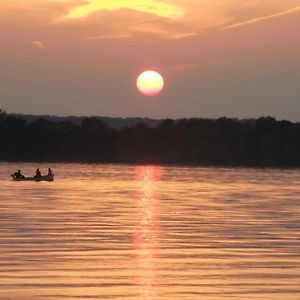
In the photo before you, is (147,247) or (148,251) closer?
(148,251)

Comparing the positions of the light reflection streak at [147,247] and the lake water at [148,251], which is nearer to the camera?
the lake water at [148,251]

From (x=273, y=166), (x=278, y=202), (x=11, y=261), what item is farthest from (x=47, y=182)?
(x=273, y=166)

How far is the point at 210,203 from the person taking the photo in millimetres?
63344

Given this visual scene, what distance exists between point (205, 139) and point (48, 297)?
165 m

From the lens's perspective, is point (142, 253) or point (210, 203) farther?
point (210, 203)

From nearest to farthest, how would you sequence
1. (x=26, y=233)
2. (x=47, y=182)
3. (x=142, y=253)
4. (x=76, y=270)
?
(x=76, y=270) → (x=142, y=253) → (x=26, y=233) → (x=47, y=182)

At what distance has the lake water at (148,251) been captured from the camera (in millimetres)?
26672

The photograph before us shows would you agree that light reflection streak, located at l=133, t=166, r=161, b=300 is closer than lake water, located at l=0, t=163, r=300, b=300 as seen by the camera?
No

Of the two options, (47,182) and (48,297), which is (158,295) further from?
(47,182)

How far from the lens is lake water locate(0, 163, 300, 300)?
87.5 feet

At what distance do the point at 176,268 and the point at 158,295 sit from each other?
14.4ft

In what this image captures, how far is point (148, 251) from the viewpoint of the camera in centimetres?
3484

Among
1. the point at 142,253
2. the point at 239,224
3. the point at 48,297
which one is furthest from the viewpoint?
the point at 239,224

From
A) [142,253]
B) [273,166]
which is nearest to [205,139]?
[273,166]
